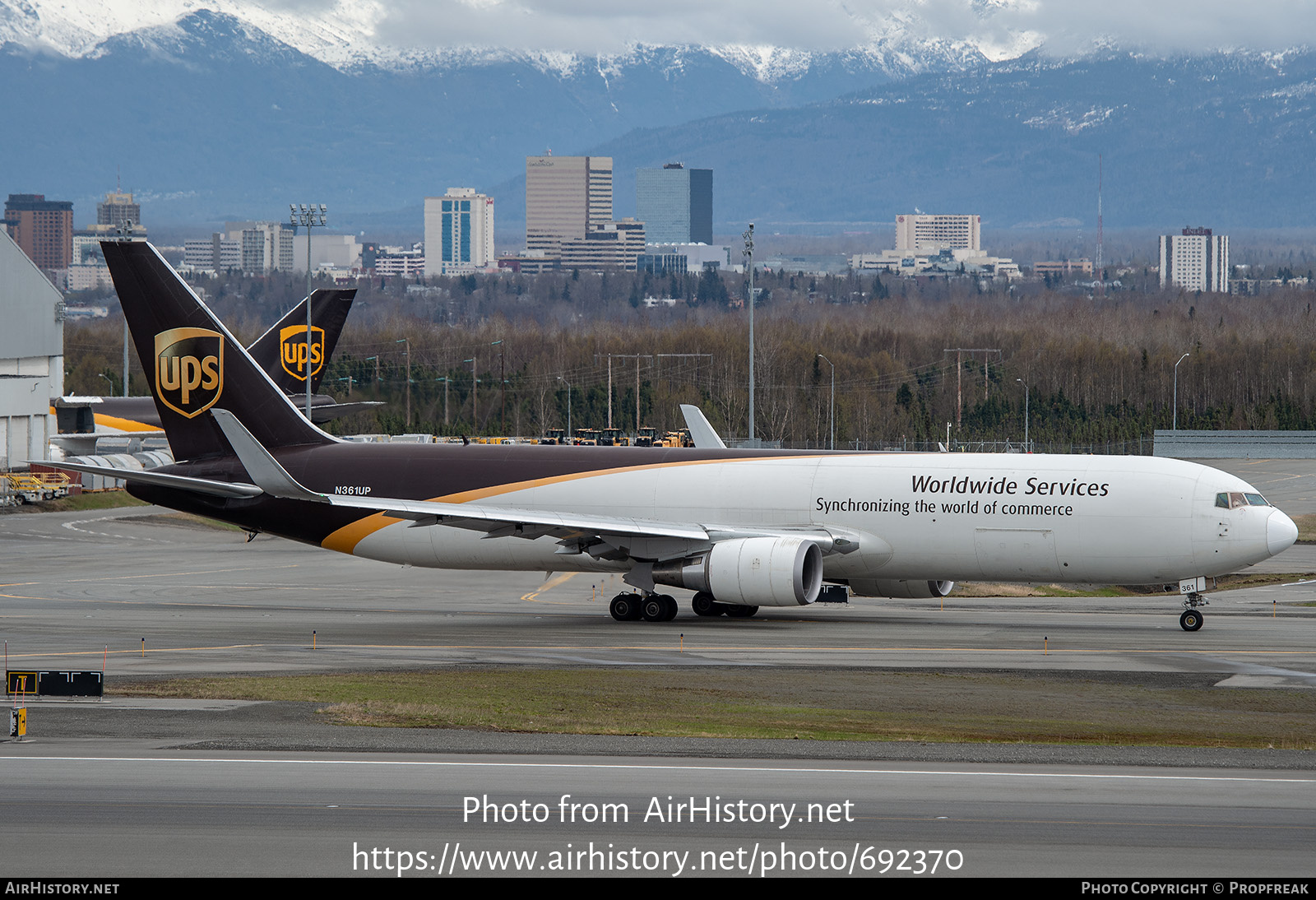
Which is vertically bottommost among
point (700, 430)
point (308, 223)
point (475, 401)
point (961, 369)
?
point (475, 401)

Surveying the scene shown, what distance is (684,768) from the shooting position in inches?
784

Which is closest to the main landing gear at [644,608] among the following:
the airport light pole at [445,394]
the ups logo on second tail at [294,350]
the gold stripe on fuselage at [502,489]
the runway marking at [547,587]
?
the gold stripe on fuselage at [502,489]

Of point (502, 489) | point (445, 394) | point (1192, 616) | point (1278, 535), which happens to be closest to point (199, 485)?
point (502, 489)

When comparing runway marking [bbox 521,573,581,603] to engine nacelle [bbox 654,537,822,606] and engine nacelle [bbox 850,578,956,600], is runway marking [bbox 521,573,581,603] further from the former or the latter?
engine nacelle [bbox 850,578,956,600]

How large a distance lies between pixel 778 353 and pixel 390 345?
160 ft

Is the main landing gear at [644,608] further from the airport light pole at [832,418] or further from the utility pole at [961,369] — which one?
the utility pole at [961,369]

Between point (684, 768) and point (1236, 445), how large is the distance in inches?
4102

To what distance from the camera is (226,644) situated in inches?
1326

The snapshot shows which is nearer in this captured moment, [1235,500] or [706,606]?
[1235,500]

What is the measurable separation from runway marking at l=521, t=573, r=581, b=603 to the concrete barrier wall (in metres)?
72.9

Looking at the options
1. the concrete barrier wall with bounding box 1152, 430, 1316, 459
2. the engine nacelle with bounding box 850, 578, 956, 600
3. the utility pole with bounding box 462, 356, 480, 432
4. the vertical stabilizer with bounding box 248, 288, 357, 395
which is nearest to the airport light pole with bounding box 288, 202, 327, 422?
the vertical stabilizer with bounding box 248, 288, 357, 395

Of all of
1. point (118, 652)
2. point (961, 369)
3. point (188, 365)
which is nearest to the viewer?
point (118, 652)

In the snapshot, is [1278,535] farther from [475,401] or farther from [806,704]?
[475,401]

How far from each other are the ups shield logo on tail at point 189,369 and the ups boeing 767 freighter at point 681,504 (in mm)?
50
